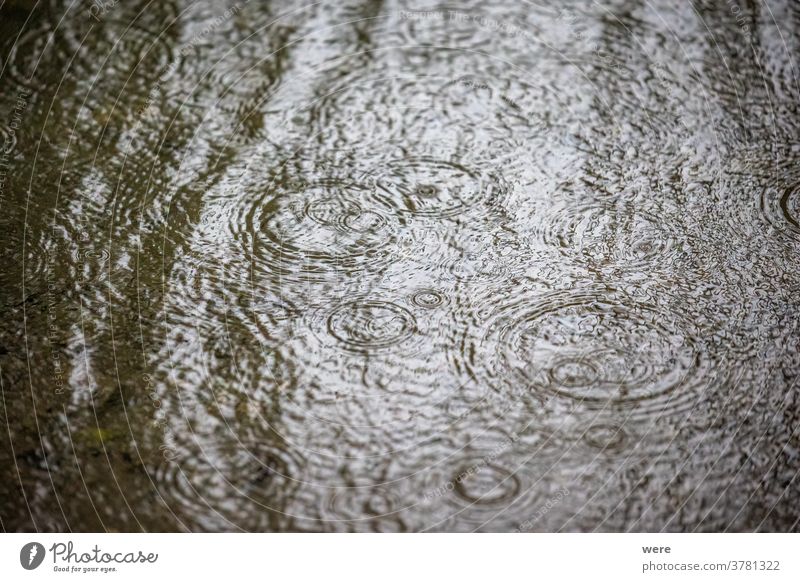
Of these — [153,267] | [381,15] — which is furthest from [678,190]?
[153,267]

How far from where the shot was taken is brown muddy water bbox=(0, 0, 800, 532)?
1.04 m

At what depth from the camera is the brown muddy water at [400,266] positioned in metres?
1.04

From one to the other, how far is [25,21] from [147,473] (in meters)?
1.17

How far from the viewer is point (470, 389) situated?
113 cm

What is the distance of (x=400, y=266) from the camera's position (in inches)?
51.6

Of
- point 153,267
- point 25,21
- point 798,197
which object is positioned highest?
point 25,21
